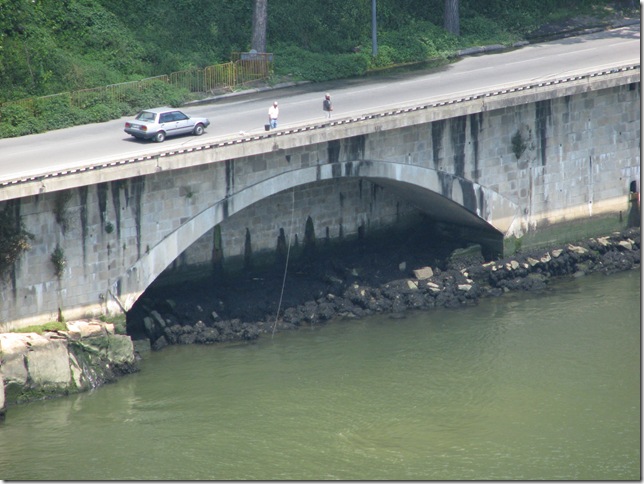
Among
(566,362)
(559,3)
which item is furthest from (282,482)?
(559,3)

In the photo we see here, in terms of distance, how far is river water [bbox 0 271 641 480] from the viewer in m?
31.3

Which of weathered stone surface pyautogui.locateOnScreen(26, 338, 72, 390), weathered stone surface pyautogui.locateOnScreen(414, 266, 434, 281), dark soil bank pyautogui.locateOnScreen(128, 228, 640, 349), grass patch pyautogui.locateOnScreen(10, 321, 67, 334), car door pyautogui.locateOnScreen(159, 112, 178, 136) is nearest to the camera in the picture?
weathered stone surface pyautogui.locateOnScreen(26, 338, 72, 390)

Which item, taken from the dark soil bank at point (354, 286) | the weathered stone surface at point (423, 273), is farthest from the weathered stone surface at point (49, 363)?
the weathered stone surface at point (423, 273)

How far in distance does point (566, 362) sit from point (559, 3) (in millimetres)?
25213

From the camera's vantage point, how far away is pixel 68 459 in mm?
31781

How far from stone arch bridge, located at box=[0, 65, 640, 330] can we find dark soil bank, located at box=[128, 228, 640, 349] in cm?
112

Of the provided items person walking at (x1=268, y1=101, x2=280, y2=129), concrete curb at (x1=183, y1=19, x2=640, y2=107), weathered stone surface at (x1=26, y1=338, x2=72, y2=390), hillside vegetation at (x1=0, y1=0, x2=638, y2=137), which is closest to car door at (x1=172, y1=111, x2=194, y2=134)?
person walking at (x1=268, y1=101, x2=280, y2=129)

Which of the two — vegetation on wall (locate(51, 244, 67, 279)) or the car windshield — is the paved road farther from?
vegetation on wall (locate(51, 244, 67, 279))

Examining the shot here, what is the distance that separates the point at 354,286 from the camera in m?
43.1

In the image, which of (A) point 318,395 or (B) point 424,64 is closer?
(A) point 318,395

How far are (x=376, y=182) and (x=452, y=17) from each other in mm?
11624

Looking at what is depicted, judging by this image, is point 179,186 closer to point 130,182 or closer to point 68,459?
point 130,182

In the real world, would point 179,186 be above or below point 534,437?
above

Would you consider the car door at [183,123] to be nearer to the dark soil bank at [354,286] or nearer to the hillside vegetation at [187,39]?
the hillside vegetation at [187,39]
